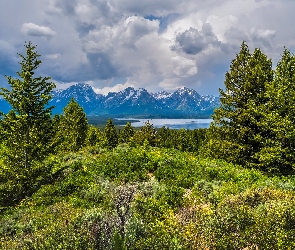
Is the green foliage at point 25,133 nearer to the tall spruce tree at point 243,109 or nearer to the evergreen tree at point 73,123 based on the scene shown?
the tall spruce tree at point 243,109

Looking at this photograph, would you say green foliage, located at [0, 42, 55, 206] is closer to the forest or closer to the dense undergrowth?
the forest

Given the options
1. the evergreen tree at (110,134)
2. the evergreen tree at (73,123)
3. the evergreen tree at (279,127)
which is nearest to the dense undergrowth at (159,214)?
the evergreen tree at (279,127)

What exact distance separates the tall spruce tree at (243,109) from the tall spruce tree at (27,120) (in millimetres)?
15370

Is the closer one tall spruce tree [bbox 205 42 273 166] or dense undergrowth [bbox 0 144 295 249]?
dense undergrowth [bbox 0 144 295 249]

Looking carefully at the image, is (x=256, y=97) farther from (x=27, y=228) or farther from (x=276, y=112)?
(x=27, y=228)

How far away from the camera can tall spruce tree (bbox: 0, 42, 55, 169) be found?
65.5ft

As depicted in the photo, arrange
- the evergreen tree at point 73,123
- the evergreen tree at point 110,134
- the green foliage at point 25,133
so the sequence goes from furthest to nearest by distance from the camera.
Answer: the evergreen tree at point 110,134, the evergreen tree at point 73,123, the green foliage at point 25,133

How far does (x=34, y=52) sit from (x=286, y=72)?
21.0m

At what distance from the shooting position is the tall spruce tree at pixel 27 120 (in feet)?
65.5

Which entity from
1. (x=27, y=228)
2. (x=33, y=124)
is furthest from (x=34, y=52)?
(x=27, y=228)

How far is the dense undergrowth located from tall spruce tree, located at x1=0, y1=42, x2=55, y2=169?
15.7ft

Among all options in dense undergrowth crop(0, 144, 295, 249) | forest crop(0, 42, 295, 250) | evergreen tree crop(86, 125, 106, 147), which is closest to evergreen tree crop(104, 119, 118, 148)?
evergreen tree crop(86, 125, 106, 147)

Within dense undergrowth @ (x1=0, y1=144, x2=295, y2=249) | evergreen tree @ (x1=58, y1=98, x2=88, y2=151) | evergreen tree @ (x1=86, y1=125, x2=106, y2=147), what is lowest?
evergreen tree @ (x1=86, y1=125, x2=106, y2=147)

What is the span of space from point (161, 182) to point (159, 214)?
578 centimetres
